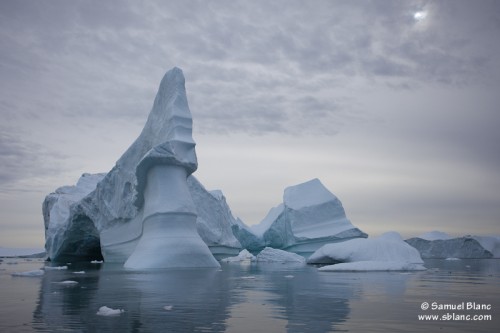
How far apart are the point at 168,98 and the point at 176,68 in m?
1.47

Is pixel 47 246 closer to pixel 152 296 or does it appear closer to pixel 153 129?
pixel 153 129

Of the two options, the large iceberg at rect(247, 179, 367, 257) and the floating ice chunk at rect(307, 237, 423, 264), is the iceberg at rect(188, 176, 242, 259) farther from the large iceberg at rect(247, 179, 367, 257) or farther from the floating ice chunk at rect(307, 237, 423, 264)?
the floating ice chunk at rect(307, 237, 423, 264)

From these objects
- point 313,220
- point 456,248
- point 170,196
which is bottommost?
point 456,248

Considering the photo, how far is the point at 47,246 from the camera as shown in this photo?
34719 millimetres

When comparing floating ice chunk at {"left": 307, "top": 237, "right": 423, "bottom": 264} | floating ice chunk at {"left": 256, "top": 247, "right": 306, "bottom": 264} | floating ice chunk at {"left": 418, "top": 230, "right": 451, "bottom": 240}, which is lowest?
floating ice chunk at {"left": 256, "top": 247, "right": 306, "bottom": 264}

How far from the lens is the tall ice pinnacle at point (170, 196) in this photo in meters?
18.5

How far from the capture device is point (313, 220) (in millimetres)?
35594

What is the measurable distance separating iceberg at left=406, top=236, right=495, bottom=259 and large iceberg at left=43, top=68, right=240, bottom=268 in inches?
884

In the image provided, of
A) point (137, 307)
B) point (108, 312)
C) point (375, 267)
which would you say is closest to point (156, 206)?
point (375, 267)

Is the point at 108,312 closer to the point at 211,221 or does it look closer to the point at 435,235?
the point at 211,221

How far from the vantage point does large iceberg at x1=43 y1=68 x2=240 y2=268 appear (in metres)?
19.0

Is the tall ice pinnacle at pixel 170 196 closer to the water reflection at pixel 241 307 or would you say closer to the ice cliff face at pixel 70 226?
the water reflection at pixel 241 307

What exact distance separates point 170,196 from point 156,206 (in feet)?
2.41

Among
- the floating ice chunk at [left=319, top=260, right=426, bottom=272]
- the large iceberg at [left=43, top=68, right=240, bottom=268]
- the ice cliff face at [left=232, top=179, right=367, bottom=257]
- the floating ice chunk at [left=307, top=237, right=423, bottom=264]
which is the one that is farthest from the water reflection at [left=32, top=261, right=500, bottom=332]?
the ice cliff face at [left=232, top=179, right=367, bottom=257]
